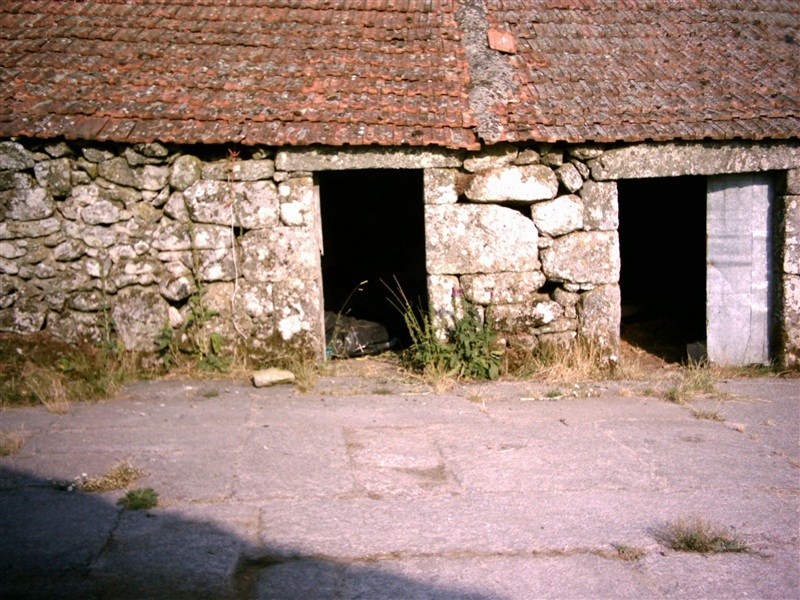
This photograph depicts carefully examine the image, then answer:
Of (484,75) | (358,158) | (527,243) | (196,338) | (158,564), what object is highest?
(484,75)

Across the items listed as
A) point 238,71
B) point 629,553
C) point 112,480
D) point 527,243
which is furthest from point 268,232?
point 629,553

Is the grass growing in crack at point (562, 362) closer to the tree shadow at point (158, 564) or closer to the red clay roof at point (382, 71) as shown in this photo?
the red clay roof at point (382, 71)

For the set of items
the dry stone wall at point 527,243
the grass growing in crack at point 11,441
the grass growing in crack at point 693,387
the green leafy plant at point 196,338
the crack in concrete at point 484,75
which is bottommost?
the grass growing in crack at point 693,387

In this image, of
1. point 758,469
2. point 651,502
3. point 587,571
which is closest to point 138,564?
point 587,571

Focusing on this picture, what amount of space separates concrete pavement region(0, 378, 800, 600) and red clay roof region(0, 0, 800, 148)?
2490 mm

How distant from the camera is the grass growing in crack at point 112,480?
15.5ft

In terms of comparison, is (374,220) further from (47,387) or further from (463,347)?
(47,387)

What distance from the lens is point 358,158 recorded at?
23.8ft

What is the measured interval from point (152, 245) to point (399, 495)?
13.0 feet

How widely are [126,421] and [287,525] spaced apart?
238 cm

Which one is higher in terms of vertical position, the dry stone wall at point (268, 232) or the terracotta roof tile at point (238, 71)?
the terracotta roof tile at point (238, 71)

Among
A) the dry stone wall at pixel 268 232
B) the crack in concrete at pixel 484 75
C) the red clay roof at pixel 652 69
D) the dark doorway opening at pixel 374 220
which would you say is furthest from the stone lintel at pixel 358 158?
the dark doorway opening at pixel 374 220

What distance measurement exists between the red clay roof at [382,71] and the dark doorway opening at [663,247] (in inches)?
131

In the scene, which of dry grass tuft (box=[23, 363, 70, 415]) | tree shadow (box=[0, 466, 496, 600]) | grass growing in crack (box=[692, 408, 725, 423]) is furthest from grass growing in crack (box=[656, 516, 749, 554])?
dry grass tuft (box=[23, 363, 70, 415])
